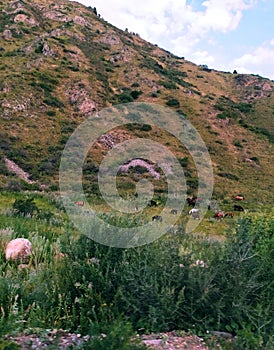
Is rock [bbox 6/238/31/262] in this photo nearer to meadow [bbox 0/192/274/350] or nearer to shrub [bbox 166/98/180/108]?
meadow [bbox 0/192/274/350]

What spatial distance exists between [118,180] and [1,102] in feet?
48.1

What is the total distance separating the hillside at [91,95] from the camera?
36.1 metres

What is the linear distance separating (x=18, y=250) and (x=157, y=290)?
271cm

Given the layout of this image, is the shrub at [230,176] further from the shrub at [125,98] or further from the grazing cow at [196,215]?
the grazing cow at [196,215]

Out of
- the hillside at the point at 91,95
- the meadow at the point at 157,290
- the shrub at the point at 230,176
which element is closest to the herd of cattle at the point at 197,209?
the hillside at the point at 91,95

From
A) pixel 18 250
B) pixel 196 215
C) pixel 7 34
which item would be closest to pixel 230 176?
pixel 196 215

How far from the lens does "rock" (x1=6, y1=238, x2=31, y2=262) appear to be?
634 centimetres

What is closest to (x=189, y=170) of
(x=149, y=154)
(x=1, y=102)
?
(x=149, y=154)

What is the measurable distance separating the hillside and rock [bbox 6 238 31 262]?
18081 millimetres

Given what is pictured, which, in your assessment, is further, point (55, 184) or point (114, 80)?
point (114, 80)

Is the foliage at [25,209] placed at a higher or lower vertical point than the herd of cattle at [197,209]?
lower

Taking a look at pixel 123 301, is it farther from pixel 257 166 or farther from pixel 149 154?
pixel 257 166

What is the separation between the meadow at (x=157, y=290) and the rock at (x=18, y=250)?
816 mm

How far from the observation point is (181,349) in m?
3.83
